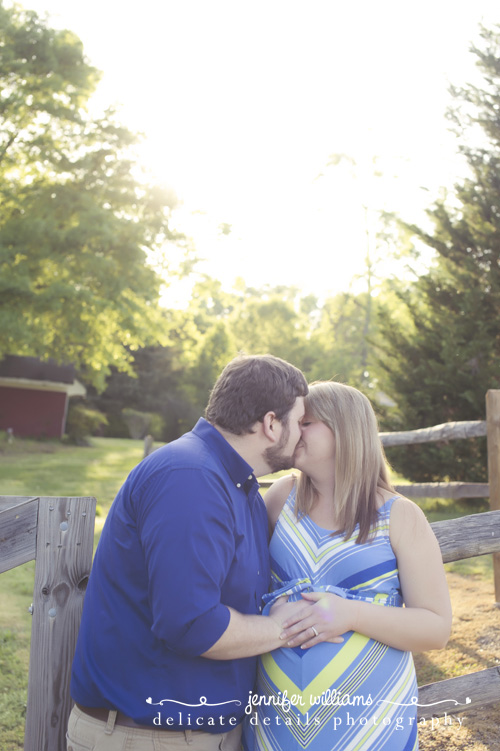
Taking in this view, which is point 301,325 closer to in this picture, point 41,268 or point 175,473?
point 41,268

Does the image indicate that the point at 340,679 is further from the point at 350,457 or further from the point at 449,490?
the point at 449,490

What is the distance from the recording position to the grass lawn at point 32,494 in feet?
15.2

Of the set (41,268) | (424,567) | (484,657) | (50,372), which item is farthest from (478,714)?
(50,372)

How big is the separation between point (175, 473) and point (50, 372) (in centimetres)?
3174

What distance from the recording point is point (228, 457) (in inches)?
92.7

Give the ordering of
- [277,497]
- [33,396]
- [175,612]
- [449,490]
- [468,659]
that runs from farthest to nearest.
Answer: [33,396] → [449,490] → [468,659] → [277,497] → [175,612]

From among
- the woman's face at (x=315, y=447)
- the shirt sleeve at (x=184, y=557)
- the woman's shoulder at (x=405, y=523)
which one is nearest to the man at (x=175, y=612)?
the shirt sleeve at (x=184, y=557)

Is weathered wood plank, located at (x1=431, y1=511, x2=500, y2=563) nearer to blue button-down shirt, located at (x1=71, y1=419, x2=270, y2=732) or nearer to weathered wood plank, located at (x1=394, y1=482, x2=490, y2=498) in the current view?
blue button-down shirt, located at (x1=71, y1=419, x2=270, y2=732)

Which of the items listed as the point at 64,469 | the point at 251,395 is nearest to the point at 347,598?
the point at 251,395

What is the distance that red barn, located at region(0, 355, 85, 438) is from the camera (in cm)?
3148

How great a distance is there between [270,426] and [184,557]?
671mm

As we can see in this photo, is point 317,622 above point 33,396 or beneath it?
above

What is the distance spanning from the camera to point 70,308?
19.0 metres

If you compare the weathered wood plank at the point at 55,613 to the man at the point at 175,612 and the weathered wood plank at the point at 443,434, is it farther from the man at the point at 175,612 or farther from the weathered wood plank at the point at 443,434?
the weathered wood plank at the point at 443,434
